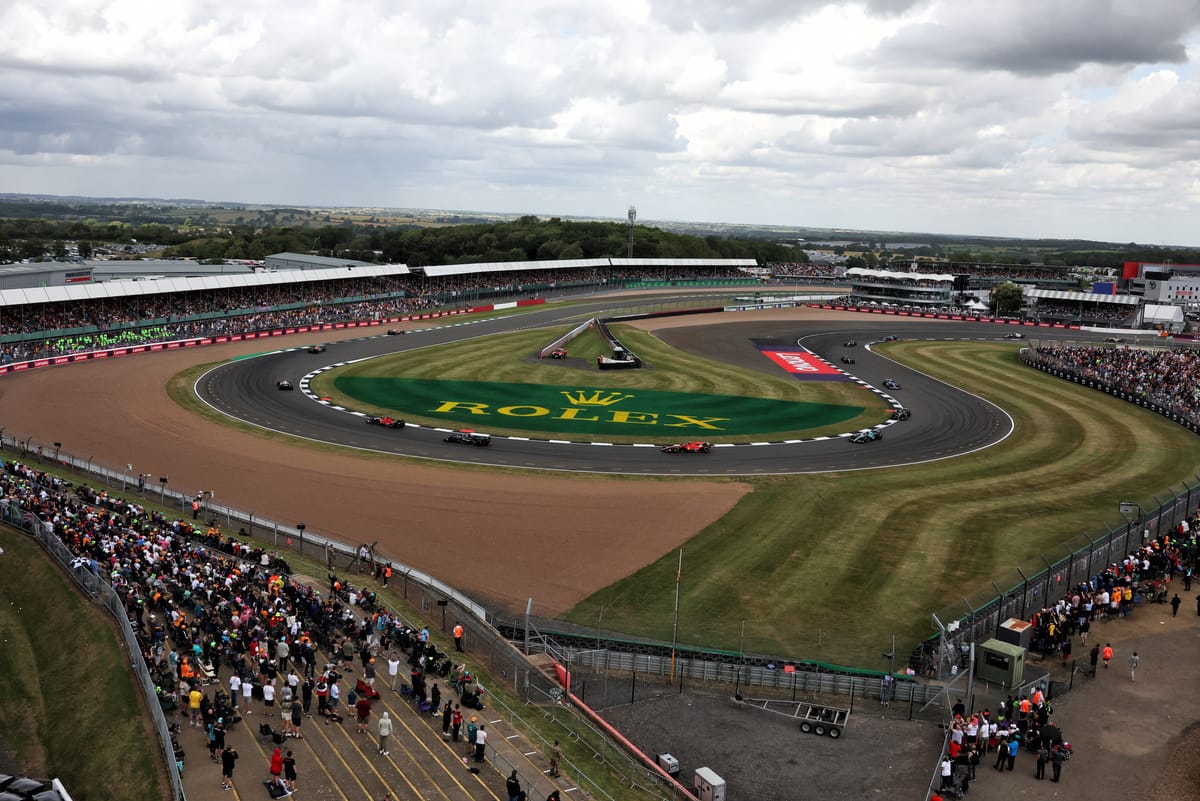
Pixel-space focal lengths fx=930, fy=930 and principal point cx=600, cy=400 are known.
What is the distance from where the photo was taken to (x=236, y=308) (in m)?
103

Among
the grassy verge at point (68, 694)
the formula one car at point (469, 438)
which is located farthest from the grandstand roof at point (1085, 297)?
the grassy verge at point (68, 694)

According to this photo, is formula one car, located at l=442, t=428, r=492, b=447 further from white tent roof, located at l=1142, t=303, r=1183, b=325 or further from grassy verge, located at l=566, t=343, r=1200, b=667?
white tent roof, located at l=1142, t=303, r=1183, b=325

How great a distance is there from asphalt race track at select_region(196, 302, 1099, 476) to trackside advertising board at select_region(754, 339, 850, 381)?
1673 millimetres

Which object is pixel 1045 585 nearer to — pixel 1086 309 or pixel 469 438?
pixel 469 438

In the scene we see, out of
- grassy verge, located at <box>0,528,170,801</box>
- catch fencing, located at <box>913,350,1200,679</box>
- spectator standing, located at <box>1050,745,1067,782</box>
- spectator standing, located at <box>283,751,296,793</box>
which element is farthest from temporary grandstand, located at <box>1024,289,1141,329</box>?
spectator standing, located at <box>283,751,296,793</box>

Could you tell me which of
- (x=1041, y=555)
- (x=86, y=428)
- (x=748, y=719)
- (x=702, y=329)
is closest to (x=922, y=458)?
(x=1041, y=555)

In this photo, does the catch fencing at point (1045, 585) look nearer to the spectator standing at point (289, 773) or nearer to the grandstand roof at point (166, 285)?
the spectator standing at point (289, 773)

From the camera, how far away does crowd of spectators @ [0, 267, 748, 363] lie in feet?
269

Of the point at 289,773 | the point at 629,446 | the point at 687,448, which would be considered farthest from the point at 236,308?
the point at 289,773

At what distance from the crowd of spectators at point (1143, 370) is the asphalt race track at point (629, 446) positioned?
1335 cm

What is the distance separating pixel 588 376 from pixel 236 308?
4564cm

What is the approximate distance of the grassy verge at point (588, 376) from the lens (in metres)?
66.0

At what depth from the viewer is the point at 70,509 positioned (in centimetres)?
3747

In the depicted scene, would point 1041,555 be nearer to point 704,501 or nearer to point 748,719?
point 704,501
